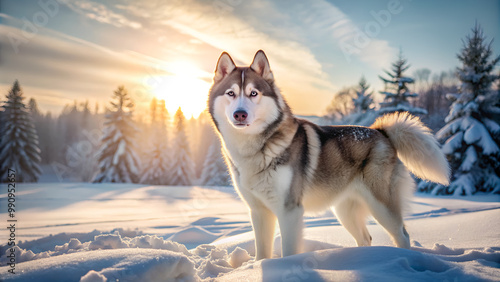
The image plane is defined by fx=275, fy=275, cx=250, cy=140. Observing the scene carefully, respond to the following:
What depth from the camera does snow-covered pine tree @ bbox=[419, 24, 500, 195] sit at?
43.9 feet

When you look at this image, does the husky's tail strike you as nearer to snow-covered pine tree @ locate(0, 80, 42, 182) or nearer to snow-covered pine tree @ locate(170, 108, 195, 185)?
snow-covered pine tree @ locate(0, 80, 42, 182)

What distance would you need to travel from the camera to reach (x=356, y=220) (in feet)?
13.2

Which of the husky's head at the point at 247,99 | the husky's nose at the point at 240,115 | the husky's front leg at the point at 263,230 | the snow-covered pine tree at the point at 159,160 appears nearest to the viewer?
the husky's nose at the point at 240,115

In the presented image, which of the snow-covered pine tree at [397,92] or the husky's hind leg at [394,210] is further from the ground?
the snow-covered pine tree at [397,92]

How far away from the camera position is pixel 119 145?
74.3 feet

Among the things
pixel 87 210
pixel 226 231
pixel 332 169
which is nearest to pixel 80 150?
pixel 87 210

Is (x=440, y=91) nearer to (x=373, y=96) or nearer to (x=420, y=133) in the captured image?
(x=373, y=96)

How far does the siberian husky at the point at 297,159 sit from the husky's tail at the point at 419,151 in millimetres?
12

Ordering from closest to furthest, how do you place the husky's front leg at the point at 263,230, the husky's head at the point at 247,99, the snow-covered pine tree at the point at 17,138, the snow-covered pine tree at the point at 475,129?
the husky's head at the point at 247,99
the husky's front leg at the point at 263,230
the snow-covered pine tree at the point at 475,129
the snow-covered pine tree at the point at 17,138

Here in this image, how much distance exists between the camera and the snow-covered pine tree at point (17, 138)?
19953mm

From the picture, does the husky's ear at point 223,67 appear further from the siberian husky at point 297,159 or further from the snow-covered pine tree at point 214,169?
the snow-covered pine tree at point 214,169

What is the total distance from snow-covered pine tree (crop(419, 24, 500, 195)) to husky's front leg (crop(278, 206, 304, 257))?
14.0 m

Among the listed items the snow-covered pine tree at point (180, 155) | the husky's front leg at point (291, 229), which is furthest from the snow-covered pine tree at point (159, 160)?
the husky's front leg at point (291, 229)

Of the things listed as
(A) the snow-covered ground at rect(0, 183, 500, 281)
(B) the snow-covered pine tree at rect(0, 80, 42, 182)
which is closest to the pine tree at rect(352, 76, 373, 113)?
(A) the snow-covered ground at rect(0, 183, 500, 281)
